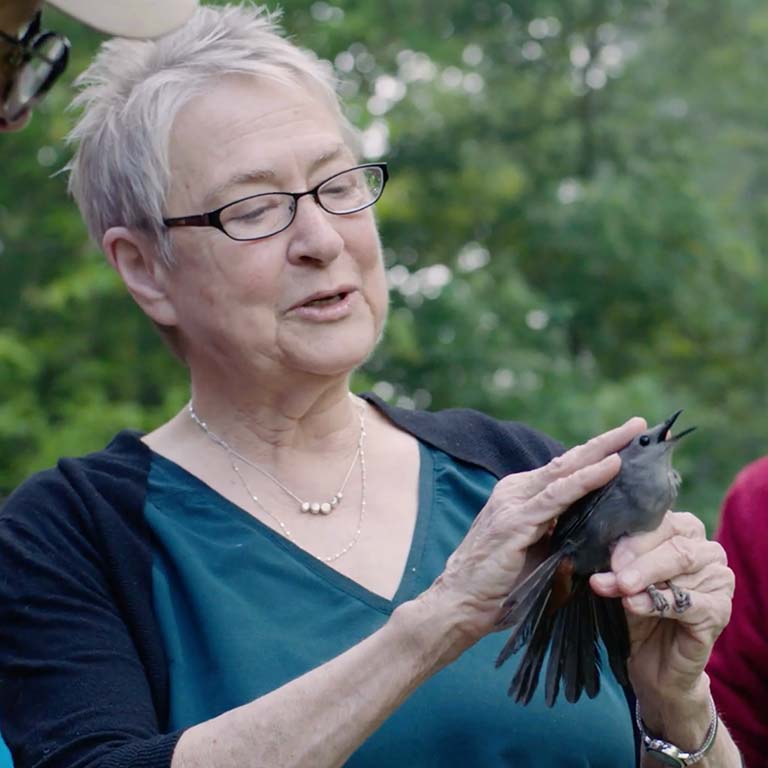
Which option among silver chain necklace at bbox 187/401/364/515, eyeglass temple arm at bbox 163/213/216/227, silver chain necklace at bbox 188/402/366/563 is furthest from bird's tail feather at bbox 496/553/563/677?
eyeglass temple arm at bbox 163/213/216/227

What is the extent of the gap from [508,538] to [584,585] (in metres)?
0.20

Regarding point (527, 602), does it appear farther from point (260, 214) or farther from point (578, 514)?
point (260, 214)

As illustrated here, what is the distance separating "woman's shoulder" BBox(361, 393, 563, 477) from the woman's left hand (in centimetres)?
52

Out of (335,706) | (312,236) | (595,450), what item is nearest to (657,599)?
(595,450)

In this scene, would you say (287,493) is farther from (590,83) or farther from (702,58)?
(702,58)

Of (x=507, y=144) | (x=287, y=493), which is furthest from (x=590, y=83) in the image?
(x=287, y=493)

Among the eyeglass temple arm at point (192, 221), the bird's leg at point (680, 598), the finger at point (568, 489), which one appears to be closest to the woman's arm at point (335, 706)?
the finger at point (568, 489)

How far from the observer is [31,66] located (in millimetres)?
2266

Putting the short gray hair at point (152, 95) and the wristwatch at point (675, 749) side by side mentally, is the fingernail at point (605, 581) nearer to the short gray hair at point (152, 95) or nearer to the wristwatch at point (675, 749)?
the wristwatch at point (675, 749)

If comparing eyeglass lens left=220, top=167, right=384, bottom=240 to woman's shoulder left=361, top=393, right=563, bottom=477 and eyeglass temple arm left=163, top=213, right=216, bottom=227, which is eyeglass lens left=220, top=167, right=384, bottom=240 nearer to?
eyeglass temple arm left=163, top=213, right=216, bottom=227

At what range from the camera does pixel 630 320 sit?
9516 mm

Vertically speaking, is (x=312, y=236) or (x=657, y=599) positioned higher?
(x=312, y=236)

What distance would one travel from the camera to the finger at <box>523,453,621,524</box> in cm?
200

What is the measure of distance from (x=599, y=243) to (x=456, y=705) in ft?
22.3
